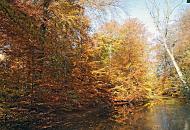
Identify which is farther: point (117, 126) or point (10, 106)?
point (117, 126)

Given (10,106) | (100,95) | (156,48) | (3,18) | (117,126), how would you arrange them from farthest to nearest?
(156,48)
(100,95)
(117,126)
(10,106)
(3,18)

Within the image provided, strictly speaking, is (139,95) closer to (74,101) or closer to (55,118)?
(74,101)

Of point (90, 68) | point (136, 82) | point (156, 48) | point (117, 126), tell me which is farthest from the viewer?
point (156, 48)

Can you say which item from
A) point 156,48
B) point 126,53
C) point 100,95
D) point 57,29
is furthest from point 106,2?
point 156,48

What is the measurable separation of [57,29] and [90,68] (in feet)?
21.0

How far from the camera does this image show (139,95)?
32.8 meters

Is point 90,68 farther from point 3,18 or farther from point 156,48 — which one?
point 156,48

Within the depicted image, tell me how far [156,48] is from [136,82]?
43.2 feet

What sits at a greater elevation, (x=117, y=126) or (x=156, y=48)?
(x=156, y=48)

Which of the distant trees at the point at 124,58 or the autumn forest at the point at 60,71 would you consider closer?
the autumn forest at the point at 60,71

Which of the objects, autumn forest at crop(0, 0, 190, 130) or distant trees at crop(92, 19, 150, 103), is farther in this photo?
distant trees at crop(92, 19, 150, 103)

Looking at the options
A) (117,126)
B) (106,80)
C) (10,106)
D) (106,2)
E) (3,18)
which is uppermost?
(106,2)

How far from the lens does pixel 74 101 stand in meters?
21.5

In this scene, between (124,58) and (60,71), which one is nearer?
(60,71)
